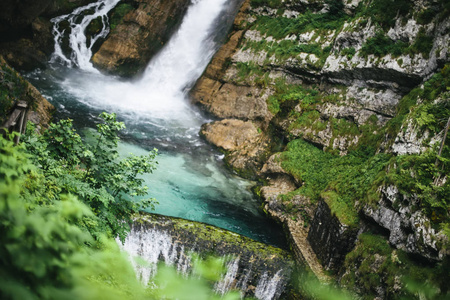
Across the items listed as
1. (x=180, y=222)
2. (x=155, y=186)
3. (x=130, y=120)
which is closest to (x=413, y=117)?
(x=180, y=222)

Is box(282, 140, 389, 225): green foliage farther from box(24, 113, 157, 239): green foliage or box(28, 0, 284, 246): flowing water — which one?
box(24, 113, 157, 239): green foliage

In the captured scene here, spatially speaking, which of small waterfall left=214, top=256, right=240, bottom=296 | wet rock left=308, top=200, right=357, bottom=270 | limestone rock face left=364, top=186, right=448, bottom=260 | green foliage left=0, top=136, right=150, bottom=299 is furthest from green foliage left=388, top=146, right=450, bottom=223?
green foliage left=0, top=136, right=150, bottom=299

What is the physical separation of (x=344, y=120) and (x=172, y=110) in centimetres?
1250

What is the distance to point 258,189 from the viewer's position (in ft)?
46.0

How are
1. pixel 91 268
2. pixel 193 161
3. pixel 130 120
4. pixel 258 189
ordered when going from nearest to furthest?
pixel 91 268
pixel 258 189
pixel 193 161
pixel 130 120

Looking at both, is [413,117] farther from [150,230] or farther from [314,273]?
[150,230]

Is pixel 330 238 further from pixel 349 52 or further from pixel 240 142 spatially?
pixel 349 52

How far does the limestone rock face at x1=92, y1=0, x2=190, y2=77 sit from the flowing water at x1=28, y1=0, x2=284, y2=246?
0.72 metres

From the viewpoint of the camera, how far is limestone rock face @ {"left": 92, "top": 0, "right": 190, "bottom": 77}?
73.4 feet

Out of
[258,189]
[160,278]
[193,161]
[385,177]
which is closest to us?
[160,278]

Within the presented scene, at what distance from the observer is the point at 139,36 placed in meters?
23.0

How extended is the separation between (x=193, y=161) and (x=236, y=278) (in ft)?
26.8

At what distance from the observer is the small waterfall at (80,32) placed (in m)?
21.0

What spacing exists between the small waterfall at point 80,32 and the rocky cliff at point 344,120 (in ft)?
30.1
